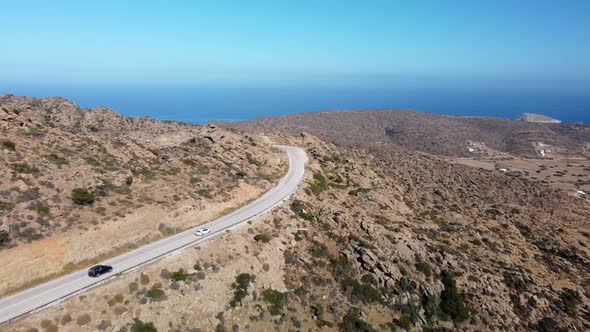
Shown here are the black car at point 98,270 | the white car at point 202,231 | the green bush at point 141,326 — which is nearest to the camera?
the green bush at point 141,326

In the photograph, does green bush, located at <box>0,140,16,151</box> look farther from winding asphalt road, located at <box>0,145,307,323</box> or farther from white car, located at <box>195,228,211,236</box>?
white car, located at <box>195,228,211,236</box>

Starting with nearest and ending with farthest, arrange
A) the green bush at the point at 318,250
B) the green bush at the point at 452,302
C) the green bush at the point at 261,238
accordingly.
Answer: the green bush at the point at 452,302 < the green bush at the point at 261,238 < the green bush at the point at 318,250

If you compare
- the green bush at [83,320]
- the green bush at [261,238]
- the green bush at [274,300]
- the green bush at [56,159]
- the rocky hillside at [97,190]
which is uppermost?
the green bush at [56,159]

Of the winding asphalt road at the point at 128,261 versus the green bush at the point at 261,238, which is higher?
the winding asphalt road at the point at 128,261

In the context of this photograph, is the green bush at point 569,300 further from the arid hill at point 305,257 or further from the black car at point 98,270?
the black car at point 98,270

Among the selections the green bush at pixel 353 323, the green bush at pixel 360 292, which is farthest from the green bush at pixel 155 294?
the green bush at pixel 360 292

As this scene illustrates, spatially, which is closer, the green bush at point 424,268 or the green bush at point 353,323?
the green bush at point 353,323

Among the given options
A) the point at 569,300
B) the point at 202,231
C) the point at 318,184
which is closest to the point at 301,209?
the point at 318,184

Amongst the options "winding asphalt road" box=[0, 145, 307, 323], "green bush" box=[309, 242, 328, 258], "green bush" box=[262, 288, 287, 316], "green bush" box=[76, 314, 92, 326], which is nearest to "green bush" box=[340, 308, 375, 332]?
"green bush" box=[262, 288, 287, 316]
